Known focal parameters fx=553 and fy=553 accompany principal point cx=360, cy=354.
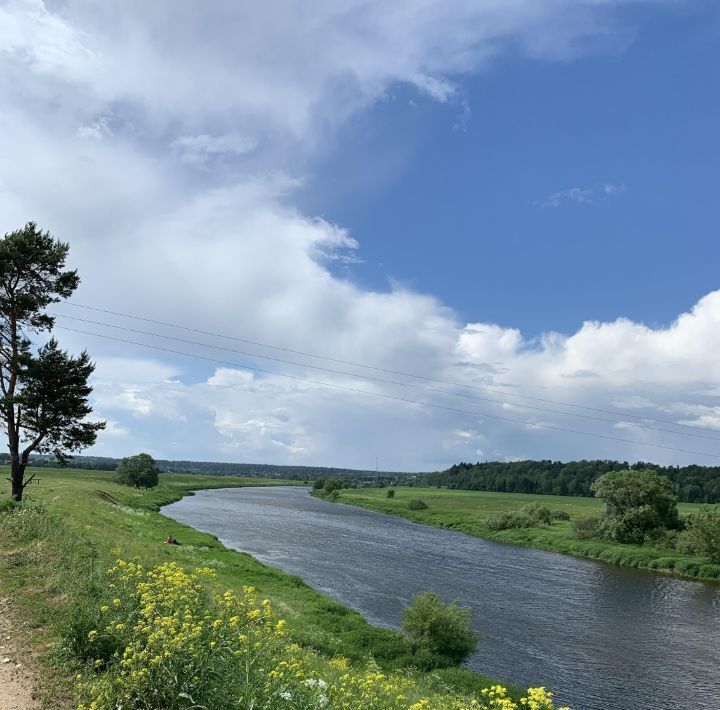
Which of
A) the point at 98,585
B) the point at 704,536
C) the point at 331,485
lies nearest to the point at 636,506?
the point at 704,536

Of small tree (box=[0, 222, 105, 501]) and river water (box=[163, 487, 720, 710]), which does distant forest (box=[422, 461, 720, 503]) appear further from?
small tree (box=[0, 222, 105, 501])

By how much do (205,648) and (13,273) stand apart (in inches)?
1022

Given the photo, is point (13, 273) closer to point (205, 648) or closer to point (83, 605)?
point (83, 605)

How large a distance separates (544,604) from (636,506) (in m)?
33.5

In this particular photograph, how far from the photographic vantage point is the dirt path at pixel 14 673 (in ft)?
27.3

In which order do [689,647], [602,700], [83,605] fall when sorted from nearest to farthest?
[83,605] → [602,700] → [689,647]

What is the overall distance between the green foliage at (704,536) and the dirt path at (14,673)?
6003cm

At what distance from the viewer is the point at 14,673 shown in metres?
9.14

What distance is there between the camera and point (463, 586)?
4141cm

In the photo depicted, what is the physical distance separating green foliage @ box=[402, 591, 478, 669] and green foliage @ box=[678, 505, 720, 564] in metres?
40.7

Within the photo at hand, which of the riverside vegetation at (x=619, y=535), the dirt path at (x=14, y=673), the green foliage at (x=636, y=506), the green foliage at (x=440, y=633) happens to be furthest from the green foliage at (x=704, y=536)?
the dirt path at (x=14, y=673)

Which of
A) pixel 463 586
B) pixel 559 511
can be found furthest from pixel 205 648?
pixel 559 511

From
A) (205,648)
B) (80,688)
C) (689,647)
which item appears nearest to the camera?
(205,648)

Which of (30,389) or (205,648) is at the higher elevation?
(30,389)
